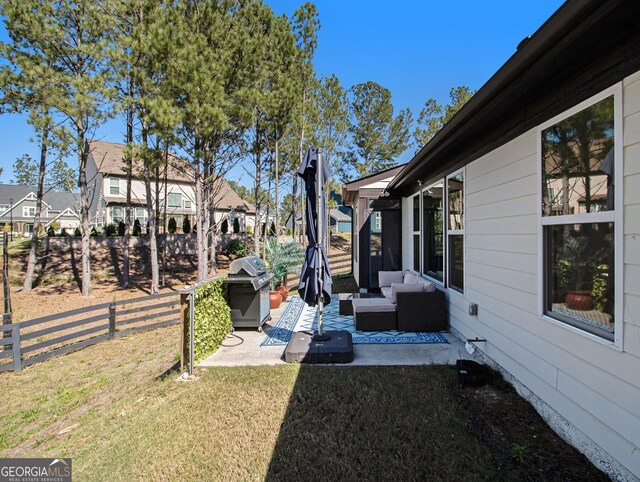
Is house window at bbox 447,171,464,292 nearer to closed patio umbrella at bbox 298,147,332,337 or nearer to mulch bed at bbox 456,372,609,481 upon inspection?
mulch bed at bbox 456,372,609,481

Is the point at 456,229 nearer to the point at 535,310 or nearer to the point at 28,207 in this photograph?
the point at 535,310

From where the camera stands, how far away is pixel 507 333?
354cm

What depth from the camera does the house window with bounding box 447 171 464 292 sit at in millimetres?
4965

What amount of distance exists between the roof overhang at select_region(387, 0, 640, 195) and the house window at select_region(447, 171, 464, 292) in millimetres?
1109

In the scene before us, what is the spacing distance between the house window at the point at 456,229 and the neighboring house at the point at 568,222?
73 centimetres

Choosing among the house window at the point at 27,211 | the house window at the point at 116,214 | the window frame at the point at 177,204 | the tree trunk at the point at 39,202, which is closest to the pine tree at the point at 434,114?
the tree trunk at the point at 39,202

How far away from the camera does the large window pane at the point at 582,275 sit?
220 cm

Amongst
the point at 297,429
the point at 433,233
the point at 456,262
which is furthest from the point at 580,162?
the point at 433,233

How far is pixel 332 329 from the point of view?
6016 millimetres

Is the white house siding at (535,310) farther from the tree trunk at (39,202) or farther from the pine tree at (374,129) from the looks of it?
the pine tree at (374,129)

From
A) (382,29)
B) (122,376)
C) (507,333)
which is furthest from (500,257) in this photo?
(382,29)

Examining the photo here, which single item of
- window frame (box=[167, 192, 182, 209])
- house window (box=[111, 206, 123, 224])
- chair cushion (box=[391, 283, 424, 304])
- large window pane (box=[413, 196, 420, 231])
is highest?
window frame (box=[167, 192, 182, 209])

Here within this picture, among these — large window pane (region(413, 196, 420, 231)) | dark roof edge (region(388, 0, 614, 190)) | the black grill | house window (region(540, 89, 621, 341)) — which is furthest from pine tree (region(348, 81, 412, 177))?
house window (region(540, 89, 621, 341))

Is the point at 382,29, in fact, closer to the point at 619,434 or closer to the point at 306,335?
the point at 306,335
